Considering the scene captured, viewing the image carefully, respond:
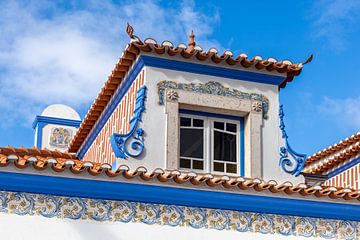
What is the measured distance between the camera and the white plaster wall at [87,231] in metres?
9.23

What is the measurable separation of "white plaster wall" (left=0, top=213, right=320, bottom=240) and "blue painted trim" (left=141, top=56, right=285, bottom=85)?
2.83m

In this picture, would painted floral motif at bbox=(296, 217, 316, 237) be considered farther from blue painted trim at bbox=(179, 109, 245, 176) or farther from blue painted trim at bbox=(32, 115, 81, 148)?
blue painted trim at bbox=(32, 115, 81, 148)

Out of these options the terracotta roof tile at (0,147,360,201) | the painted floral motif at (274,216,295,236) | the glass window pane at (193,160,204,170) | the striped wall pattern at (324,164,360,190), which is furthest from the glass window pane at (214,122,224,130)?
the striped wall pattern at (324,164,360,190)

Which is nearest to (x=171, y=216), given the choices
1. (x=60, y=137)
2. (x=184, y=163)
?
(x=184, y=163)

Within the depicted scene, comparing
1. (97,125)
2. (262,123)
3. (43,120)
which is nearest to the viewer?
(262,123)

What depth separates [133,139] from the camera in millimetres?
10977

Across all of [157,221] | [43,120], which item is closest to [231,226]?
[157,221]

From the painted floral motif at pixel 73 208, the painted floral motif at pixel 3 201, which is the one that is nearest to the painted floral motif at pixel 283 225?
the painted floral motif at pixel 73 208

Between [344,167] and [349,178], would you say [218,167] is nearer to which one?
[349,178]

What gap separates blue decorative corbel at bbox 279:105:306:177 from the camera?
11.7 m

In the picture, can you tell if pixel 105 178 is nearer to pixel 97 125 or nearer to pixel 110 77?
pixel 110 77

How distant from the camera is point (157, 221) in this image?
9.89m

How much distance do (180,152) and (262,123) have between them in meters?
1.48

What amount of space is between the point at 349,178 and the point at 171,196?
23.6 ft
